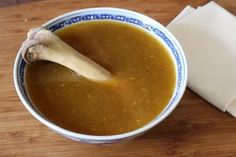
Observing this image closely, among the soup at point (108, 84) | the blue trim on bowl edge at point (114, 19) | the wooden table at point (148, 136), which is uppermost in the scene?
the blue trim on bowl edge at point (114, 19)

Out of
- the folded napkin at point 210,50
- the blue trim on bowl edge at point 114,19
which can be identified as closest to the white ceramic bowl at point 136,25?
the blue trim on bowl edge at point 114,19

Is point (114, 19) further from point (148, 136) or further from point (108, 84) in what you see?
point (148, 136)

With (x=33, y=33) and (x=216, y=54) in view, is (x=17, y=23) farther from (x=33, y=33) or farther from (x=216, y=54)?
(x=216, y=54)

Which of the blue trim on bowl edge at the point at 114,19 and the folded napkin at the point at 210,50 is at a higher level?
the blue trim on bowl edge at the point at 114,19

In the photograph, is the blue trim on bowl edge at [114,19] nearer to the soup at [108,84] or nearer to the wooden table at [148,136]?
the soup at [108,84]

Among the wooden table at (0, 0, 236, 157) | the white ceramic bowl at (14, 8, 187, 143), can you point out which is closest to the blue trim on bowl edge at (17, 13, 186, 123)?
the white ceramic bowl at (14, 8, 187, 143)

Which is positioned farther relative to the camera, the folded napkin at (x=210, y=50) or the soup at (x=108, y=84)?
the folded napkin at (x=210, y=50)

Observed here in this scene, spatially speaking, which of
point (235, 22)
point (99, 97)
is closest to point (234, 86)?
point (235, 22)

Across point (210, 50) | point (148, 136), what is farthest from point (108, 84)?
point (210, 50)
